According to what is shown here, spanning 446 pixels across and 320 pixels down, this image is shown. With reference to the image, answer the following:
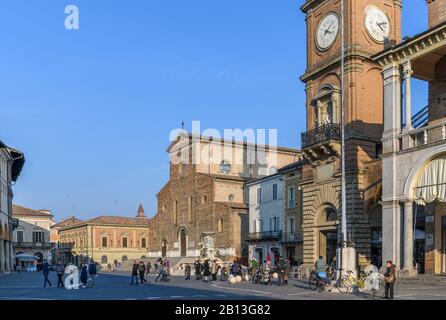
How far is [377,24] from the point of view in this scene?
34.2 meters

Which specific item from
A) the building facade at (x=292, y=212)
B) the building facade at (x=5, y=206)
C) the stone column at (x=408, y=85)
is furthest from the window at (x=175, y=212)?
the stone column at (x=408, y=85)

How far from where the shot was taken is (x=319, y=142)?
1328 inches

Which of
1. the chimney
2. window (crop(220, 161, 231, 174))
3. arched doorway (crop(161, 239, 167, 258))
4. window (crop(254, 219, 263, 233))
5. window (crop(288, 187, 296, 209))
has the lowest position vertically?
arched doorway (crop(161, 239, 167, 258))

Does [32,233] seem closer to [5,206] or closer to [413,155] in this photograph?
[5,206]

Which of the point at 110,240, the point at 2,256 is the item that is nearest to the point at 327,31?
the point at 2,256

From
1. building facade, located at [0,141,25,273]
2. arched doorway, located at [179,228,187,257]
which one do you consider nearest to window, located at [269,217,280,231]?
arched doorway, located at [179,228,187,257]

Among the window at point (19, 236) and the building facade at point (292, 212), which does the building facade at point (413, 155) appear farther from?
the window at point (19, 236)

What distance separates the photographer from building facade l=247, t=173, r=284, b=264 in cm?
5125

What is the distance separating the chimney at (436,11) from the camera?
27.0 m

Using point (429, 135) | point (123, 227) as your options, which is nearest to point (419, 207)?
point (429, 135)

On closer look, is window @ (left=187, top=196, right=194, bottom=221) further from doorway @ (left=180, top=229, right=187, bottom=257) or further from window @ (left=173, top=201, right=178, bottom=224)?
window @ (left=173, top=201, right=178, bottom=224)

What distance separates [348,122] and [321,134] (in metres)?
1.94

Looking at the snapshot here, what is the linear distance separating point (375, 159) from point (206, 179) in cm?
3826
